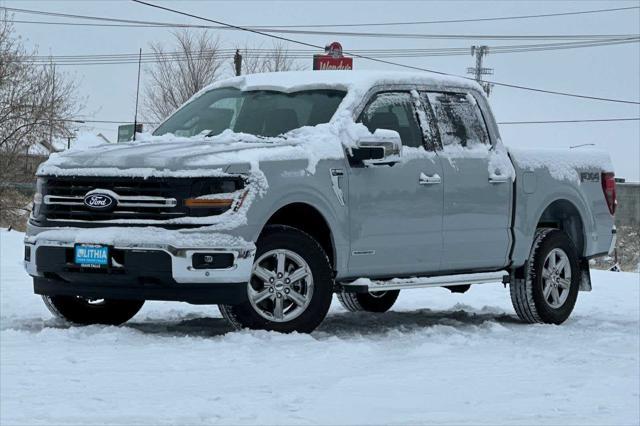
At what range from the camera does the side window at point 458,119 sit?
10305 millimetres

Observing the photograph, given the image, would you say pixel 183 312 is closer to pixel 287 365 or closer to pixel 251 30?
pixel 287 365

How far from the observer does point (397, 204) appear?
31.2 feet

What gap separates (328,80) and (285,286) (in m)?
1.86

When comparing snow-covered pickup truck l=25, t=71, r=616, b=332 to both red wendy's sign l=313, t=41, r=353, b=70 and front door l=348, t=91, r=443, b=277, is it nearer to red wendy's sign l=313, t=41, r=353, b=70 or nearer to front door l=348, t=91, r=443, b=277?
front door l=348, t=91, r=443, b=277

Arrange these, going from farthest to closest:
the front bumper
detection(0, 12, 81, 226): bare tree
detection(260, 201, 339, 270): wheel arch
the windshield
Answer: detection(0, 12, 81, 226): bare tree, the windshield, detection(260, 201, 339, 270): wheel arch, the front bumper

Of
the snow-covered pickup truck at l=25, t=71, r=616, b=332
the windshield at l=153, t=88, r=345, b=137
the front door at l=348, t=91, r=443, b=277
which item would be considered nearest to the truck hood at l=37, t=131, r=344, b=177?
the snow-covered pickup truck at l=25, t=71, r=616, b=332

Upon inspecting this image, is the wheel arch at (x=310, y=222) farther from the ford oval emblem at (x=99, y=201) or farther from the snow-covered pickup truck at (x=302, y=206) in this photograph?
the ford oval emblem at (x=99, y=201)

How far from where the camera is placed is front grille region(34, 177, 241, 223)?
8.36 meters

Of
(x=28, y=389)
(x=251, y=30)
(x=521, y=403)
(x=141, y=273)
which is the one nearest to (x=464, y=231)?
(x=141, y=273)

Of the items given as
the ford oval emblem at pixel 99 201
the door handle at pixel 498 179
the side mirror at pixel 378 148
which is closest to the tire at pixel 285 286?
the side mirror at pixel 378 148

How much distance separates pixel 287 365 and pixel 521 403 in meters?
1.43

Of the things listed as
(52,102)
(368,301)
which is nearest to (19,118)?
(52,102)

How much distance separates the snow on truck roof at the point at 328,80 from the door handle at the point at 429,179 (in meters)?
0.77

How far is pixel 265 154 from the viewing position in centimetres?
860
